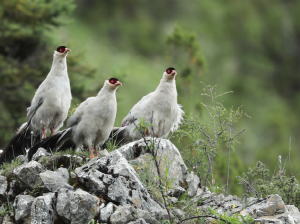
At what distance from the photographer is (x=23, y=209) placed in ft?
23.4

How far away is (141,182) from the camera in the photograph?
7.71 m

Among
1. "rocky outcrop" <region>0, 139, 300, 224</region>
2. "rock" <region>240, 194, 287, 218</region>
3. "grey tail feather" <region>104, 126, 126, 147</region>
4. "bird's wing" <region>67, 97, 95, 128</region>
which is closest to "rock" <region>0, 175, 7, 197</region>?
"rocky outcrop" <region>0, 139, 300, 224</region>

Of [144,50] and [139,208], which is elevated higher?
[144,50]

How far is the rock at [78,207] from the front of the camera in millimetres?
6871

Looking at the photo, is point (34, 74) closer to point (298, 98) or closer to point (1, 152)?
point (1, 152)

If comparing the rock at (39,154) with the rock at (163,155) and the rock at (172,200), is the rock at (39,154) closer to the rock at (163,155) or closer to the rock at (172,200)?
the rock at (163,155)

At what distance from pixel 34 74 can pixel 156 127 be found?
1071 centimetres

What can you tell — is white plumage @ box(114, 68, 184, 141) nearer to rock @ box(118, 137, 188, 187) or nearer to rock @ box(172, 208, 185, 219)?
rock @ box(118, 137, 188, 187)

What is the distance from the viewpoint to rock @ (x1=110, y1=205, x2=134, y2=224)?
6.80 meters

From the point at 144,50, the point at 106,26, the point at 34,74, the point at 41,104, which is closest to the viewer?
the point at 41,104

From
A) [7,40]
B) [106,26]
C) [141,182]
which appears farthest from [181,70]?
[106,26]

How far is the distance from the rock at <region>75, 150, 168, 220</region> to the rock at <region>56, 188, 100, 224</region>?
385 millimetres

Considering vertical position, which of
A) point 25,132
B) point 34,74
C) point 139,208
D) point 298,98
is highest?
point 298,98

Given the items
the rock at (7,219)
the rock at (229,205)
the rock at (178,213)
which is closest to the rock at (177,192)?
the rock at (178,213)
